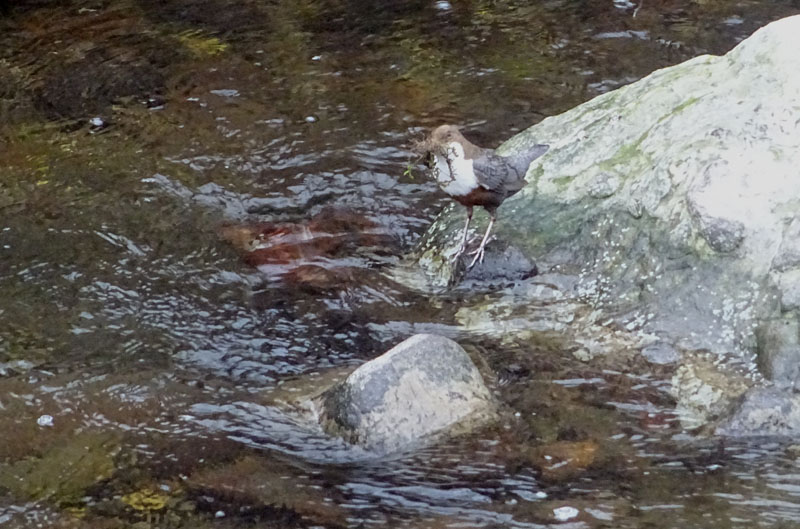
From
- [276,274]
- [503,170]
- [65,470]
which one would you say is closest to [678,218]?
[503,170]

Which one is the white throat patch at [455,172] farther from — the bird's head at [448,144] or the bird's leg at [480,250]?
the bird's leg at [480,250]

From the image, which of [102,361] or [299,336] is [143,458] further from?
[299,336]

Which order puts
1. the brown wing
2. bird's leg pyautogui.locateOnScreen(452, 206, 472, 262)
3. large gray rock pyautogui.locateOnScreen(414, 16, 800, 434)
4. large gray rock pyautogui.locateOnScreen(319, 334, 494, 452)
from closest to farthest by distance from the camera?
large gray rock pyautogui.locateOnScreen(319, 334, 494, 452), large gray rock pyautogui.locateOnScreen(414, 16, 800, 434), the brown wing, bird's leg pyautogui.locateOnScreen(452, 206, 472, 262)

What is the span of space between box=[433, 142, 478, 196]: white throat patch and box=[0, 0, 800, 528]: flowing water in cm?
51

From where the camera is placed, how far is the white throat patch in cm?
→ 450

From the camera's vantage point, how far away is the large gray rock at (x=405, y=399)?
11.6 ft

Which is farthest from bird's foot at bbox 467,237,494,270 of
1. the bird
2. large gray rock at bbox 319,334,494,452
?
large gray rock at bbox 319,334,494,452

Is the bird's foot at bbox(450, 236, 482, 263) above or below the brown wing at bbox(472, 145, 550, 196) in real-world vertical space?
below

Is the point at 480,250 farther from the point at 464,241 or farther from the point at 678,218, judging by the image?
the point at 678,218

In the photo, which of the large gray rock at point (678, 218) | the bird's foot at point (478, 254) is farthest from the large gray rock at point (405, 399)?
the bird's foot at point (478, 254)

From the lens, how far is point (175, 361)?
13.6 ft

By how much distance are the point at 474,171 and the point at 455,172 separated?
0.35ft

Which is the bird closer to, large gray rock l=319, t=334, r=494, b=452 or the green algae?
large gray rock l=319, t=334, r=494, b=452

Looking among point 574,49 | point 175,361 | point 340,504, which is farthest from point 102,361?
point 574,49
